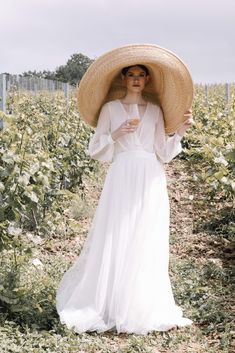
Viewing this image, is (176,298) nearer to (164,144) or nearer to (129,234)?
(129,234)

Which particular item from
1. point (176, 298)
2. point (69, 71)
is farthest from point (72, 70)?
point (176, 298)

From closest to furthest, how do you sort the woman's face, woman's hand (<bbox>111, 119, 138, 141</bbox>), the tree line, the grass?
the grass → woman's hand (<bbox>111, 119, 138, 141</bbox>) → the woman's face → the tree line

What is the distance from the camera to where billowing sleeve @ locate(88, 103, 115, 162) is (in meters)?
4.00

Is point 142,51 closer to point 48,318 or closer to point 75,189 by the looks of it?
point 48,318

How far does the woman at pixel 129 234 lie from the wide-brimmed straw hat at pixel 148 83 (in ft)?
0.20

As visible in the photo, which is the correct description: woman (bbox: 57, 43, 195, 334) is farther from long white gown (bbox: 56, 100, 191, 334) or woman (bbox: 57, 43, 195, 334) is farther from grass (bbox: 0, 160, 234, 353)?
grass (bbox: 0, 160, 234, 353)

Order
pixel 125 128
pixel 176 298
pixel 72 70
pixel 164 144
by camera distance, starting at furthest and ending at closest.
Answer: pixel 72 70 → pixel 176 298 → pixel 164 144 → pixel 125 128

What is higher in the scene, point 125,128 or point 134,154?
point 125,128

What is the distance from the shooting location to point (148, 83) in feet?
13.7

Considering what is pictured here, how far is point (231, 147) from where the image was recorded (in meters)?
5.87

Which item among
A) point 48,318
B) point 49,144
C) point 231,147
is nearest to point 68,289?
point 48,318

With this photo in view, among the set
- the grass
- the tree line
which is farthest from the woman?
the tree line

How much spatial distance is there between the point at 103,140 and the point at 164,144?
0.39 meters

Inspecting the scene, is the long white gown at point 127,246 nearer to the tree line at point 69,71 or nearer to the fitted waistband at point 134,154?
the fitted waistband at point 134,154
